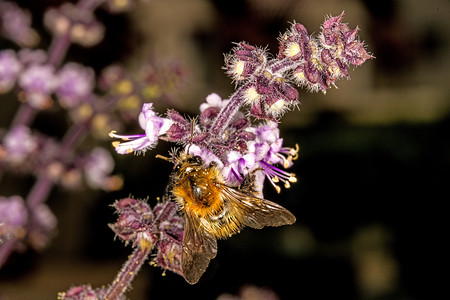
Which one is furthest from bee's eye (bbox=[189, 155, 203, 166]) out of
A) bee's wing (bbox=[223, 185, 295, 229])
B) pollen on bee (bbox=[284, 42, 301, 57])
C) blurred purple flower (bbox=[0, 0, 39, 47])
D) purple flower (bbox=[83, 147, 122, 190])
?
blurred purple flower (bbox=[0, 0, 39, 47])

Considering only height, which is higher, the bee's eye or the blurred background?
the blurred background

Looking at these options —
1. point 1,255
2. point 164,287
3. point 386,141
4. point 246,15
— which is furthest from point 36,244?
point 386,141

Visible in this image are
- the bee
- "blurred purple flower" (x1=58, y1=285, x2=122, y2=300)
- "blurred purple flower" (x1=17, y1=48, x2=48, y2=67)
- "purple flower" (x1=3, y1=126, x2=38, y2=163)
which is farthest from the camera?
"blurred purple flower" (x1=17, y1=48, x2=48, y2=67)

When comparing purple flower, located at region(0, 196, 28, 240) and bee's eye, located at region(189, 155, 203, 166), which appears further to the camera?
purple flower, located at region(0, 196, 28, 240)

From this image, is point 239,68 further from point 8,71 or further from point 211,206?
point 8,71

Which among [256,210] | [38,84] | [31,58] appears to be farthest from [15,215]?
[256,210]

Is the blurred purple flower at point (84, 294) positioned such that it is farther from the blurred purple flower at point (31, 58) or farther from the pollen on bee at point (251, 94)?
the blurred purple flower at point (31, 58)

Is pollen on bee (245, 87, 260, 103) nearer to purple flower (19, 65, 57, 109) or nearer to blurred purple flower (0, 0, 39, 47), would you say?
purple flower (19, 65, 57, 109)

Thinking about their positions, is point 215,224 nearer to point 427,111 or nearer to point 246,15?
point 246,15
